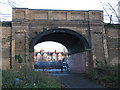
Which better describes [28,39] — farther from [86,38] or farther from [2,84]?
[2,84]

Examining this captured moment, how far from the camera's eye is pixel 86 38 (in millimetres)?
17641

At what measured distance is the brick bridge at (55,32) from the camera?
16453 mm

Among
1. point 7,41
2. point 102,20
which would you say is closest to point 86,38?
point 102,20

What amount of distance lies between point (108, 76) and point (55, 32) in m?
8.04

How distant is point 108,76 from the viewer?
37.9 ft

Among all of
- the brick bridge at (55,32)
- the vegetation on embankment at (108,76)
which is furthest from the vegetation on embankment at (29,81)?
the brick bridge at (55,32)

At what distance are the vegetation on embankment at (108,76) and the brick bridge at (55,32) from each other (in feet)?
11.0

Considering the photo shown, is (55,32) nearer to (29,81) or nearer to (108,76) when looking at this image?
(108,76)

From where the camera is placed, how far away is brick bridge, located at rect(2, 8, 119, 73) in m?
16.5

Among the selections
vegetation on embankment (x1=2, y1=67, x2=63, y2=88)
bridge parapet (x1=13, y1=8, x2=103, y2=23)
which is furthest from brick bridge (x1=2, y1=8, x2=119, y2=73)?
vegetation on embankment (x1=2, y1=67, x2=63, y2=88)

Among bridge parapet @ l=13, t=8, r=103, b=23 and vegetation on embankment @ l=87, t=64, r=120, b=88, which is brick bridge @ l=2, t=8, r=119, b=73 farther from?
vegetation on embankment @ l=87, t=64, r=120, b=88

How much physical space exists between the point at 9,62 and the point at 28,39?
3.04 m

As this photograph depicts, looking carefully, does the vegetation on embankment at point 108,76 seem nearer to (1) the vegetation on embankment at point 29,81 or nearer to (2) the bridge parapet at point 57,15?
(1) the vegetation on embankment at point 29,81

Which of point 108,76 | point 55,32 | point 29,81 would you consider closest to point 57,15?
point 55,32
